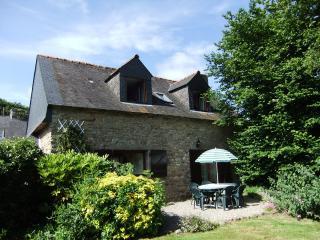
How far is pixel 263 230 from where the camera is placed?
816cm

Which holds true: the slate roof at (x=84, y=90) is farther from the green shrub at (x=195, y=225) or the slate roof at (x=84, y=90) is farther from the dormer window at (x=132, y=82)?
the green shrub at (x=195, y=225)

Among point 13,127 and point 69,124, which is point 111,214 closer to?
point 69,124

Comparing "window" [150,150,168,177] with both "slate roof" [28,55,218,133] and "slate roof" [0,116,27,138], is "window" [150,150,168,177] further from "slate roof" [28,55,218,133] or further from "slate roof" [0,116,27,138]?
"slate roof" [0,116,27,138]

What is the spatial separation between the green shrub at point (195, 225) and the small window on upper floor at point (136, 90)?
22.9 ft

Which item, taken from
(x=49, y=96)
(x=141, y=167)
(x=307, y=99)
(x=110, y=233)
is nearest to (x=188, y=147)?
(x=141, y=167)

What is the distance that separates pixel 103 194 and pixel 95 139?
4.54 meters

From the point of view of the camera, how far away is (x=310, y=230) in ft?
26.7

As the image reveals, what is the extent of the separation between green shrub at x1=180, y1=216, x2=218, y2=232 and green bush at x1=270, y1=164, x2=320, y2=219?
281 cm

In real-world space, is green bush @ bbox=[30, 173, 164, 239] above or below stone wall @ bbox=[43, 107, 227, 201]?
below

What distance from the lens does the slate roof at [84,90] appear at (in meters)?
12.4

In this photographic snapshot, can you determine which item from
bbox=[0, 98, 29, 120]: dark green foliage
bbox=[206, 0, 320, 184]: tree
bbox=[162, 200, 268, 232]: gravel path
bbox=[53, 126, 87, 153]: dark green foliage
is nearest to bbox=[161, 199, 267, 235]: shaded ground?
bbox=[162, 200, 268, 232]: gravel path

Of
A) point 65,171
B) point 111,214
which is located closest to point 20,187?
point 65,171

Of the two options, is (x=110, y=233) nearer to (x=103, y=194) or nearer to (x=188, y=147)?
(x=103, y=194)

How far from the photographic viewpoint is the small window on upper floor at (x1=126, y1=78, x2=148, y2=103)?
14811 millimetres
